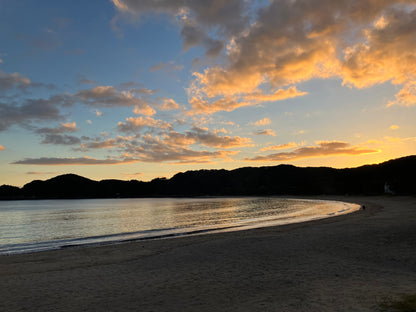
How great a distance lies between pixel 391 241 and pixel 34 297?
21.5 m

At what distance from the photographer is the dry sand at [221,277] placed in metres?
9.81

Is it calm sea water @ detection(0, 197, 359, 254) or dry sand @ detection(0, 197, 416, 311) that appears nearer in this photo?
dry sand @ detection(0, 197, 416, 311)

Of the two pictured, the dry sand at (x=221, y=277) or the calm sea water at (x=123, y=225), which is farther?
the calm sea water at (x=123, y=225)

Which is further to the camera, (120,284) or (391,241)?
(391,241)

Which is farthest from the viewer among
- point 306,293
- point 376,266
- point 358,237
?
point 358,237

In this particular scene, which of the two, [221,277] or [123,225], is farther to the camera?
[123,225]

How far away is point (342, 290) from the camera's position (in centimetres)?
1038

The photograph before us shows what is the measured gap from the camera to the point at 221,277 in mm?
13109

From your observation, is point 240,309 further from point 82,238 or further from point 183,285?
point 82,238

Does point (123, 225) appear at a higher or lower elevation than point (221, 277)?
lower

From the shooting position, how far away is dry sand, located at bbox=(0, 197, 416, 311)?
32.2 feet

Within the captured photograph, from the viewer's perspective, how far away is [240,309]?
355 inches

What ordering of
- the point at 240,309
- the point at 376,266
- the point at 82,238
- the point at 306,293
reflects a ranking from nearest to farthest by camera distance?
1. the point at 240,309
2. the point at 306,293
3. the point at 376,266
4. the point at 82,238

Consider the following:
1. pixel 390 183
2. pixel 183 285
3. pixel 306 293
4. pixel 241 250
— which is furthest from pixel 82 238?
pixel 390 183
